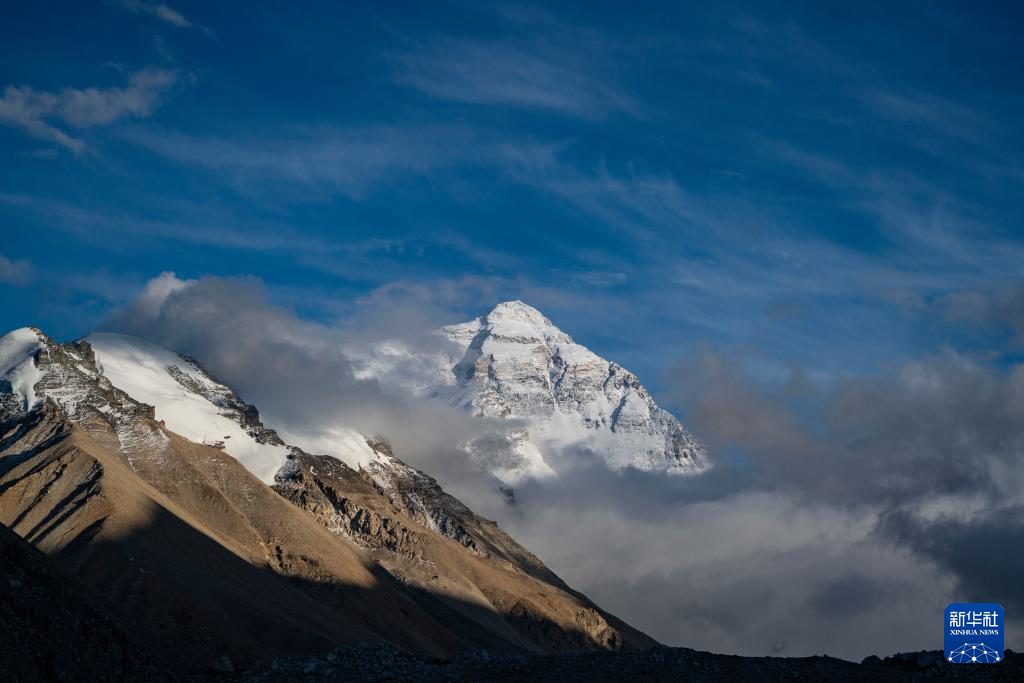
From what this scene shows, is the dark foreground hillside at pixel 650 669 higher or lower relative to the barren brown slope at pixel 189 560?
lower

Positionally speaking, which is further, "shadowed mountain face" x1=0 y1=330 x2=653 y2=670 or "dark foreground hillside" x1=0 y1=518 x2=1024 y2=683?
"shadowed mountain face" x1=0 y1=330 x2=653 y2=670

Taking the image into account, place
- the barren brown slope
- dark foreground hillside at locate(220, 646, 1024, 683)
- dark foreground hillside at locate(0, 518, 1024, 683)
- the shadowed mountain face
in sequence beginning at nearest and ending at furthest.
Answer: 1. dark foreground hillside at locate(0, 518, 1024, 683)
2. dark foreground hillside at locate(220, 646, 1024, 683)
3. the shadowed mountain face
4. the barren brown slope

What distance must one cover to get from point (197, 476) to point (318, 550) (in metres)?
26.9

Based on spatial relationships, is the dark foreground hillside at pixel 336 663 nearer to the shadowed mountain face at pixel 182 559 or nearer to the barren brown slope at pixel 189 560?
the shadowed mountain face at pixel 182 559

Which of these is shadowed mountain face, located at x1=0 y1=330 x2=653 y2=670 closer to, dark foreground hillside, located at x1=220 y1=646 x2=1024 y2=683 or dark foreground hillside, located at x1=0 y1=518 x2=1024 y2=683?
dark foreground hillside, located at x1=0 y1=518 x2=1024 y2=683

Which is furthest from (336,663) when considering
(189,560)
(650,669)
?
(189,560)

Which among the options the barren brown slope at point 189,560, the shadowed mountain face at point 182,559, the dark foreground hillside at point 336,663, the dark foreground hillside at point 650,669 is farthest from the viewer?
the barren brown slope at point 189,560

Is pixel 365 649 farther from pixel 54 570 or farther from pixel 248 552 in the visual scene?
pixel 248 552

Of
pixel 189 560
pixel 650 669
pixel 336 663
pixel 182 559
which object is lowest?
pixel 336 663

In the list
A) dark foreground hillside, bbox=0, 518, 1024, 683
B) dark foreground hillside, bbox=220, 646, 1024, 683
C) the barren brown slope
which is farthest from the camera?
the barren brown slope

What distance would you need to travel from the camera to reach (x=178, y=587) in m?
121

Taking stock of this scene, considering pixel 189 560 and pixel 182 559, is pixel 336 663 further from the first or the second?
pixel 189 560

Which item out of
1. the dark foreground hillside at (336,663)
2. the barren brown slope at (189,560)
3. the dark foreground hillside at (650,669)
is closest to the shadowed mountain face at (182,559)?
the barren brown slope at (189,560)

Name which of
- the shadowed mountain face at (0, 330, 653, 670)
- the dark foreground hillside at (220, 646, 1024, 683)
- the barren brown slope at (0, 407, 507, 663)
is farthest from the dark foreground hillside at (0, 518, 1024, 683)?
the barren brown slope at (0, 407, 507, 663)
